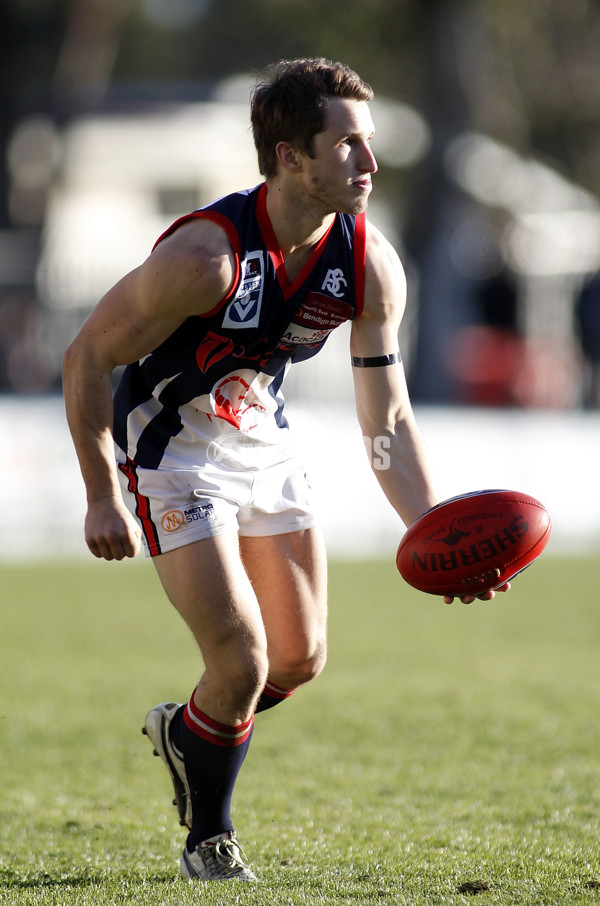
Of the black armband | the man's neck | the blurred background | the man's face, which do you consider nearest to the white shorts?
the black armband

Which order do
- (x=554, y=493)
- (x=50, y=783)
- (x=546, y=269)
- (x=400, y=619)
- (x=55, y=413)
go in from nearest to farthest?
(x=50, y=783) < (x=400, y=619) < (x=55, y=413) < (x=554, y=493) < (x=546, y=269)

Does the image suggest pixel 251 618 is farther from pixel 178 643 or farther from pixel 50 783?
pixel 178 643

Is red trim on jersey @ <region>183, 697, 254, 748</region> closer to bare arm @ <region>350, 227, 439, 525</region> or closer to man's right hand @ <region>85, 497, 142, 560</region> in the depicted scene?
man's right hand @ <region>85, 497, 142, 560</region>

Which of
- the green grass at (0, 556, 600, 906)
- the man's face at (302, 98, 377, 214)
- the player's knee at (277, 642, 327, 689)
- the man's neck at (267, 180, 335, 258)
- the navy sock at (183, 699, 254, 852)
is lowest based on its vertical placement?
the green grass at (0, 556, 600, 906)

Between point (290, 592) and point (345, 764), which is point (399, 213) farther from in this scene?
point (290, 592)

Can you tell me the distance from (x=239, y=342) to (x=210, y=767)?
1351 mm

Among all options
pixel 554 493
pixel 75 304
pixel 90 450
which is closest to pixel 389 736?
pixel 90 450

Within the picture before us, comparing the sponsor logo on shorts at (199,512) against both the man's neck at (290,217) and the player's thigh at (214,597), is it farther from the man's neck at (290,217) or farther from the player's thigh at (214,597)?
the man's neck at (290,217)

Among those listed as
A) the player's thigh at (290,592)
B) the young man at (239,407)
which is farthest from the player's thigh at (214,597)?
the player's thigh at (290,592)

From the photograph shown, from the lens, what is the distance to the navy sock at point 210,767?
3.88 meters

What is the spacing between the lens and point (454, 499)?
3984mm

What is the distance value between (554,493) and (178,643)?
255 inches

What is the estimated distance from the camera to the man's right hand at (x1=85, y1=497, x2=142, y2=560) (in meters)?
3.62

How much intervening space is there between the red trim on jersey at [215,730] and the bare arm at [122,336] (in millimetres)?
608
